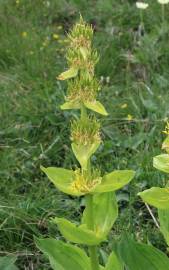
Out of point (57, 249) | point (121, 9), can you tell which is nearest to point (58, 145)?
point (57, 249)

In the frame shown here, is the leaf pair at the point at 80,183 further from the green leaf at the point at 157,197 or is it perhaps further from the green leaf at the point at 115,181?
the green leaf at the point at 157,197

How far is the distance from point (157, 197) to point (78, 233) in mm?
308

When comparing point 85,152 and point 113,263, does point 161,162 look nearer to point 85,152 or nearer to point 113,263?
→ point 85,152

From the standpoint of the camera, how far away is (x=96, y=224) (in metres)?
2.12

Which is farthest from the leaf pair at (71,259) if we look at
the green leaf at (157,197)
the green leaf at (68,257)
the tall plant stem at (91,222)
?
the green leaf at (157,197)

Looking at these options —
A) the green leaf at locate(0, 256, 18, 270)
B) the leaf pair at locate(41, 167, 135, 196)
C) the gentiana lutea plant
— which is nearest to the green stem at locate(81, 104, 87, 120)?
the gentiana lutea plant

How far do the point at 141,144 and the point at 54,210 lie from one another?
0.72m

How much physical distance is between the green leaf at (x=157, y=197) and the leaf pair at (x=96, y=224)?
24 cm

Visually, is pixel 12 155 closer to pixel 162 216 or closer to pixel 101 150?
pixel 101 150

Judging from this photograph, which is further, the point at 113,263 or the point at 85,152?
the point at 113,263

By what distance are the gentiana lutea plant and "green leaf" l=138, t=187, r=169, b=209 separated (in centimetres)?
12

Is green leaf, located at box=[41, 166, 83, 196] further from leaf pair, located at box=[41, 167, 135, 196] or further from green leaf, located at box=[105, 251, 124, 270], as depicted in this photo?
green leaf, located at box=[105, 251, 124, 270]

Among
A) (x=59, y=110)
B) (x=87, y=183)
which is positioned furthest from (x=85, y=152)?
(x=59, y=110)

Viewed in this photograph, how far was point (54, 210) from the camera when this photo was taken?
284 centimetres
